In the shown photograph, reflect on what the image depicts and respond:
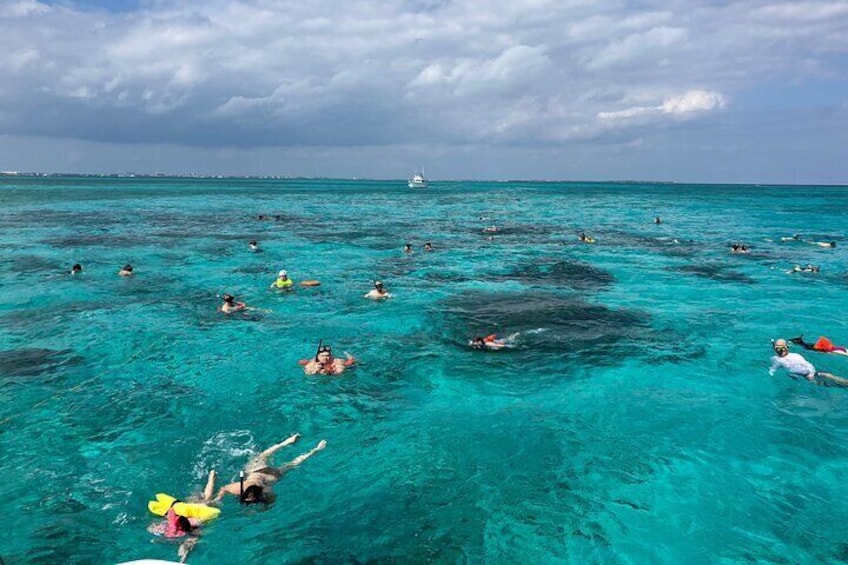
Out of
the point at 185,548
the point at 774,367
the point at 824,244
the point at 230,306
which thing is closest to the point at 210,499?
the point at 185,548

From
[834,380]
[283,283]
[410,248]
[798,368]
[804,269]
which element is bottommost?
[834,380]

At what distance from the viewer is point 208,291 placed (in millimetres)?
29672

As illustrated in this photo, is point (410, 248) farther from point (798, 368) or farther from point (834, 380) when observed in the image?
point (834, 380)

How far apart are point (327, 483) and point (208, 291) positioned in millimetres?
19931

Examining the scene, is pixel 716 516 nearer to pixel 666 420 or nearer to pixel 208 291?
pixel 666 420

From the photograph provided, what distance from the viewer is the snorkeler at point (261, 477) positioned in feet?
38.2

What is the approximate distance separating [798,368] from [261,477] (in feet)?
56.3

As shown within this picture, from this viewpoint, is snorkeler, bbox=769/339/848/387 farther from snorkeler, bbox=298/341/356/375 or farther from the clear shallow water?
snorkeler, bbox=298/341/356/375

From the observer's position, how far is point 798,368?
18.1 meters

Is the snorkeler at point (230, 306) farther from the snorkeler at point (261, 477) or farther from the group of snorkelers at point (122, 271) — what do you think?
the snorkeler at point (261, 477)

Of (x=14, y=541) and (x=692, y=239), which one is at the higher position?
(x=692, y=239)

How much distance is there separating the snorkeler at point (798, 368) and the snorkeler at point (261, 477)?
15443 millimetres

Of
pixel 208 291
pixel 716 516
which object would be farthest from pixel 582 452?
pixel 208 291

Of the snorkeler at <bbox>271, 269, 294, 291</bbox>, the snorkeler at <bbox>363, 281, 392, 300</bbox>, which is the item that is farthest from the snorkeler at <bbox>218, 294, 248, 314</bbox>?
the snorkeler at <bbox>363, 281, 392, 300</bbox>
